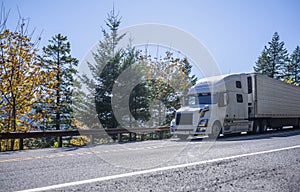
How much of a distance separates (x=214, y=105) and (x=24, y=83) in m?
12.6

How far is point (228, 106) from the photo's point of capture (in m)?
15.2

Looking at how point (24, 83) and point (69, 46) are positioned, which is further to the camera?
point (69, 46)

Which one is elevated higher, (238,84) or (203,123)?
(238,84)

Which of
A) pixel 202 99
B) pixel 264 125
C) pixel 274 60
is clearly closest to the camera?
pixel 202 99

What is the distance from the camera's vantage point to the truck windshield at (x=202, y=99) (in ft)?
48.4

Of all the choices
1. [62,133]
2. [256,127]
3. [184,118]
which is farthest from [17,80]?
[256,127]

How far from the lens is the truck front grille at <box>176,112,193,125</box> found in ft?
47.2

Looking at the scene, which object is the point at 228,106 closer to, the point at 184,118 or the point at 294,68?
the point at 184,118

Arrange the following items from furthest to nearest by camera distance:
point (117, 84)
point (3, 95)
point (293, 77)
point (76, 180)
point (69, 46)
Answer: point (293, 77)
point (69, 46)
point (117, 84)
point (3, 95)
point (76, 180)

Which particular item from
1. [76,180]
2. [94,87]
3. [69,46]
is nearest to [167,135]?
[94,87]

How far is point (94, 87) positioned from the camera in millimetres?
Result: 22609

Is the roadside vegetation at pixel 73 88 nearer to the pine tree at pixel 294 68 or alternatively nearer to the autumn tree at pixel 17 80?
the autumn tree at pixel 17 80

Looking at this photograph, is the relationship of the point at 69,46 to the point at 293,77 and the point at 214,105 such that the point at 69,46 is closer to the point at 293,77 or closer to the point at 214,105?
the point at 214,105

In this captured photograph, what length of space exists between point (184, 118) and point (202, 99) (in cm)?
161
